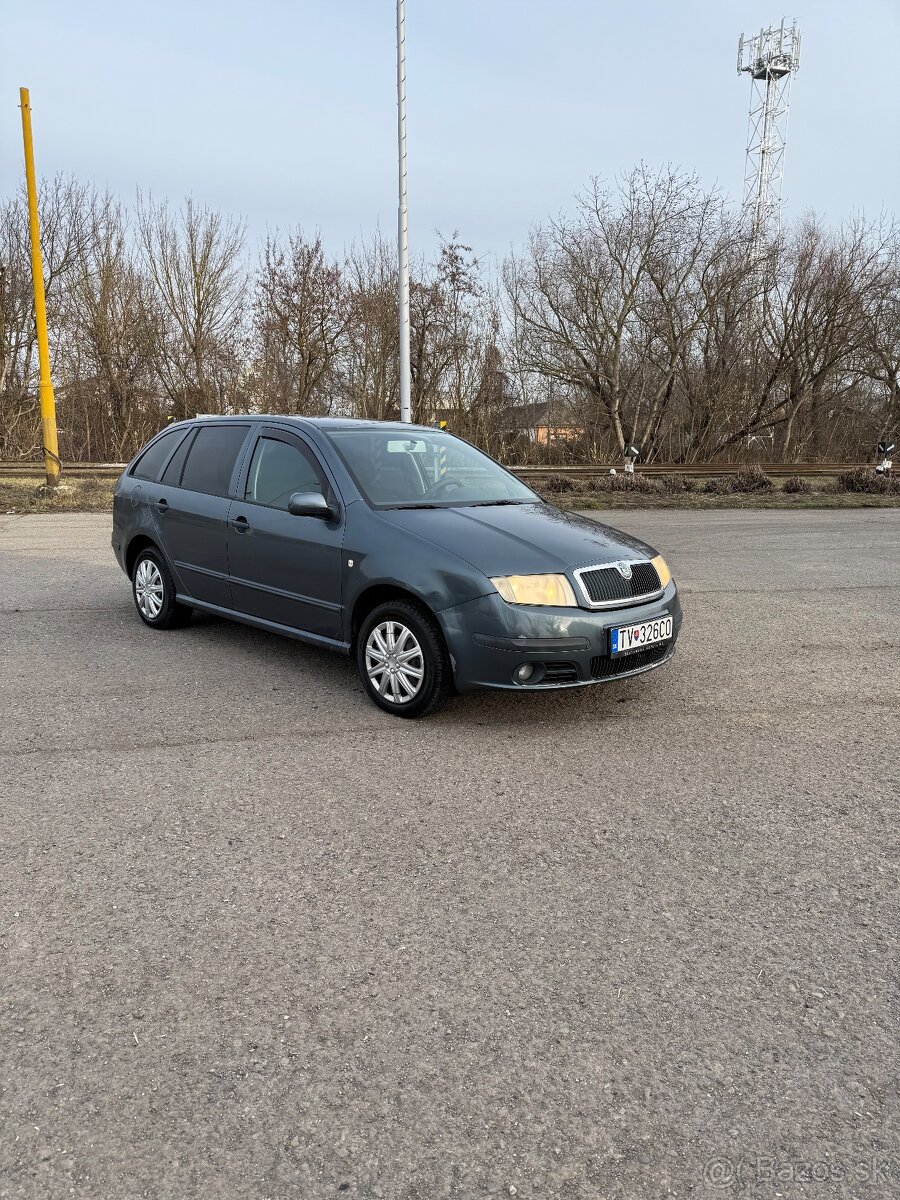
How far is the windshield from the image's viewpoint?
545 cm

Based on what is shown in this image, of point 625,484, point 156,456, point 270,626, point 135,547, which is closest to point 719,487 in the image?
point 625,484

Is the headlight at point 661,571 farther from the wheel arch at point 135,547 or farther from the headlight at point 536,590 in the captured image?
the wheel arch at point 135,547

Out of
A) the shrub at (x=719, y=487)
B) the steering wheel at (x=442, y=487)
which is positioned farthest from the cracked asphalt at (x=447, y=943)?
the shrub at (x=719, y=487)

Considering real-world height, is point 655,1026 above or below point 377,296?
below

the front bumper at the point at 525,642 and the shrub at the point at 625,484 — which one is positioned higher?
the shrub at the point at 625,484

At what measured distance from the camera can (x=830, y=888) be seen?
316 cm

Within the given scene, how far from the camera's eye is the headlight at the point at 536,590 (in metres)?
4.56

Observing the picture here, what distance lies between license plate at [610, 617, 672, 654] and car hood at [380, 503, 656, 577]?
1.30 feet

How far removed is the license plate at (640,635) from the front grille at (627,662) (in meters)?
Answer: 0.04

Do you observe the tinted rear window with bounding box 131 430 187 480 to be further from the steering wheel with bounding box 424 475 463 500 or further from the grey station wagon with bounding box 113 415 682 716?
the steering wheel with bounding box 424 475 463 500

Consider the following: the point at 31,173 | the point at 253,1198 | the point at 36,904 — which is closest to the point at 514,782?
the point at 36,904

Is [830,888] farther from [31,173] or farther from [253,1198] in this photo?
[31,173]

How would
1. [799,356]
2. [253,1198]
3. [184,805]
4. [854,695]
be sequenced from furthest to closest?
[799,356], [854,695], [184,805], [253,1198]

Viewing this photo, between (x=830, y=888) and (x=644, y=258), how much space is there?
91.8ft
